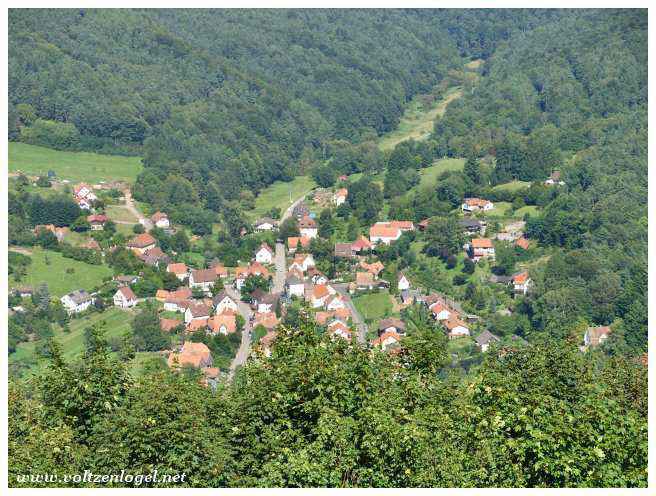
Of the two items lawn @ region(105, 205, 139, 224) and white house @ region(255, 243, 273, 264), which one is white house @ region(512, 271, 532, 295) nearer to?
white house @ region(255, 243, 273, 264)

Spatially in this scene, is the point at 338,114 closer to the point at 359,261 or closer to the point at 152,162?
the point at 152,162

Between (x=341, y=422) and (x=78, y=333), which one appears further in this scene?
(x=78, y=333)

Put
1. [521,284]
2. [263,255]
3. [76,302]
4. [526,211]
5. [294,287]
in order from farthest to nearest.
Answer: [526,211]
[263,255]
[294,287]
[521,284]
[76,302]

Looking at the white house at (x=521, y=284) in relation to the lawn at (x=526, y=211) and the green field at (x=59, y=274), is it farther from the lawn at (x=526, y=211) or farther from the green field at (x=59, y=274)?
the green field at (x=59, y=274)

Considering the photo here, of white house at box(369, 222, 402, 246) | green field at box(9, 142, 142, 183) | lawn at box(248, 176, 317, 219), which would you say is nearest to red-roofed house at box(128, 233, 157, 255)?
lawn at box(248, 176, 317, 219)

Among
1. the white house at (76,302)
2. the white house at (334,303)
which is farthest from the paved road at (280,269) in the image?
the white house at (76,302)

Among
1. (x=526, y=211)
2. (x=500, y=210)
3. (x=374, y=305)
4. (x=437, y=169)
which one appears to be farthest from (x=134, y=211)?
(x=526, y=211)

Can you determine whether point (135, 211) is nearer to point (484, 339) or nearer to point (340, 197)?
point (340, 197)
